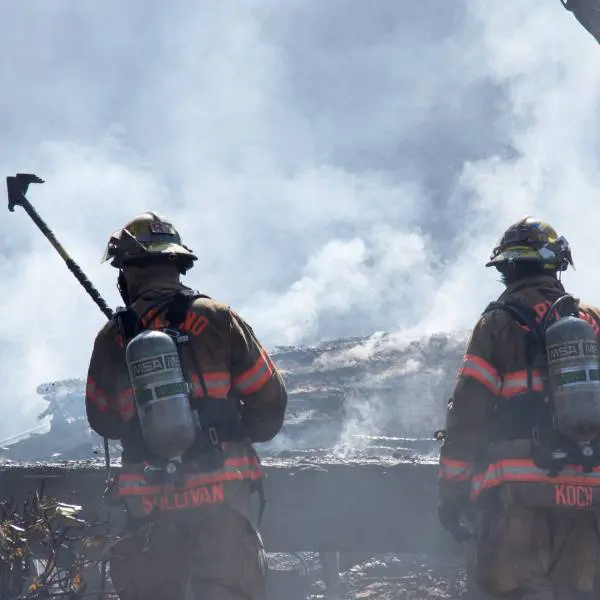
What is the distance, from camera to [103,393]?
387 centimetres

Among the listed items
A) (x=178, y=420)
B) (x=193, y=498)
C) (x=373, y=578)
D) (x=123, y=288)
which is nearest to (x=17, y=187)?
(x=123, y=288)

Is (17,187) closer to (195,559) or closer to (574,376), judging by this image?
(195,559)

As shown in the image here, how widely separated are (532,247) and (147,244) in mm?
1739

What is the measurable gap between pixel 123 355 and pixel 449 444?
4.79 ft

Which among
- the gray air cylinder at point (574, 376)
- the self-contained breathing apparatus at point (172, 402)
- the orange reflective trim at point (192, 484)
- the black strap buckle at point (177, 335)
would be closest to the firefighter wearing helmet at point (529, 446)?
the gray air cylinder at point (574, 376)

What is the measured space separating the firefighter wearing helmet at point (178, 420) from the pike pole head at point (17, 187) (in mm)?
988

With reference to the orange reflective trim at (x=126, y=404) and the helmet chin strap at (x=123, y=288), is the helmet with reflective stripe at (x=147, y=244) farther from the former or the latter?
the orange reflective trim at (x=126, y=404)

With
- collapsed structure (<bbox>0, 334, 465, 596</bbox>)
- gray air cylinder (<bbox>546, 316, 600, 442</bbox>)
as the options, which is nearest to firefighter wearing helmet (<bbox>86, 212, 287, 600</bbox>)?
gray air cylinder (<bbox>546, 316, 600, 442</bbox>)

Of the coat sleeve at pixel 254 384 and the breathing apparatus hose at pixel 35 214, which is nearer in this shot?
the coat sleeve at pixel 254 384

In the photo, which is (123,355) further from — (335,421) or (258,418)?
(335,421)

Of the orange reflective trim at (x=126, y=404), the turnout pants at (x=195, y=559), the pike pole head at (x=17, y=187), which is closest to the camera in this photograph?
the turnout pants at (x=195, y=559)

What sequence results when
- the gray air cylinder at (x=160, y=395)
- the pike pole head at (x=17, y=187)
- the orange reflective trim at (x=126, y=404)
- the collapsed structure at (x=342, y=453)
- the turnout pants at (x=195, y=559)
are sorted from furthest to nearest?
the collapsed structure at (x=342, y=453) → the pike pole head at (x=17, y=187) → the orange reflective trim at (x=126, y=404) → the turnout pants at (x=195, y=559) → the gray air cylinder at (x=160, y=395)

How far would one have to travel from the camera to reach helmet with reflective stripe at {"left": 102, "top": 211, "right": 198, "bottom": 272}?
12.5 feet

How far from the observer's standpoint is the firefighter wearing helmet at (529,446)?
3621 millimetres
